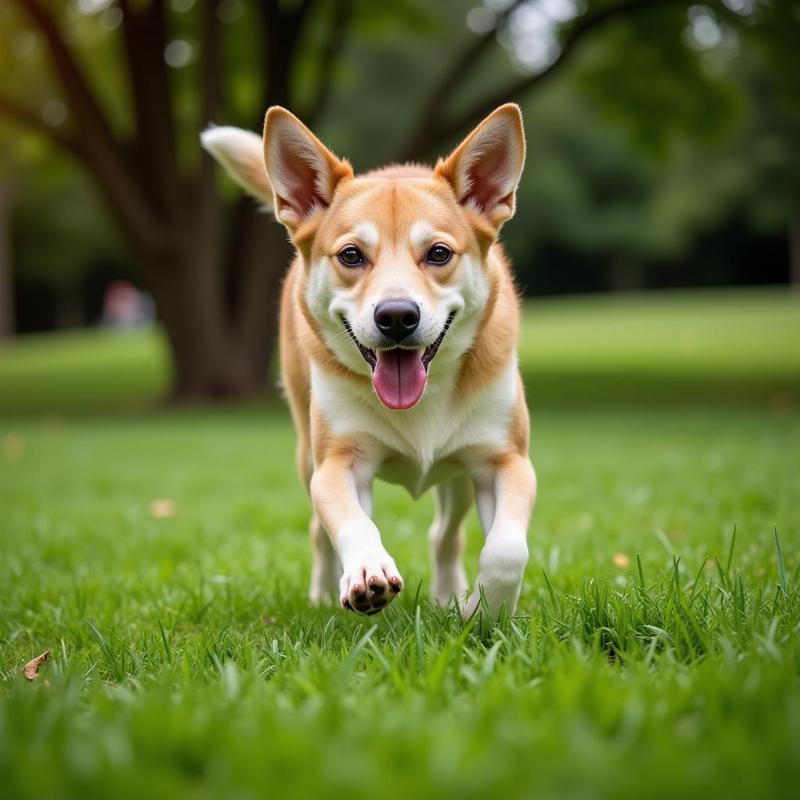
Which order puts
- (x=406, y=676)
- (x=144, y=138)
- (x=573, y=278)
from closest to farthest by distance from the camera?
1. (x=406, y=676)
2. (x=144, y=138)
3. (x=573, y=278)

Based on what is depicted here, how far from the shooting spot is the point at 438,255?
3.44m

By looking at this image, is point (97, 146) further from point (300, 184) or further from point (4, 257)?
point (4, 257)

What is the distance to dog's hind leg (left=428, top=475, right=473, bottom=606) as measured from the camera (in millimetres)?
4141

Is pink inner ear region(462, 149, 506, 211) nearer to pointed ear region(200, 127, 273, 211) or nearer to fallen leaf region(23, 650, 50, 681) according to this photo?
pointed ear region(200, 127, 273, 211)

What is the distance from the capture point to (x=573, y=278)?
174ft

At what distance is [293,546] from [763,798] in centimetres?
388

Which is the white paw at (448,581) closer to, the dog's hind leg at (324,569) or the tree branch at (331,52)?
the dog's hind leg at (324,569)

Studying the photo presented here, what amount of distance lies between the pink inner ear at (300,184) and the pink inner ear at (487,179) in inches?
24.2

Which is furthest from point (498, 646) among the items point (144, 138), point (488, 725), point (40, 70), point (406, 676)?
point (40, 70)

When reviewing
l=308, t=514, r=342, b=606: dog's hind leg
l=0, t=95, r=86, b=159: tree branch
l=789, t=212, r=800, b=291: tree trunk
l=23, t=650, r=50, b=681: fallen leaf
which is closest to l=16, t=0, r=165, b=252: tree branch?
l=0, t=95, r=86, b=159: tree branch

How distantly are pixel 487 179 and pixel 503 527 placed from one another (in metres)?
1.42

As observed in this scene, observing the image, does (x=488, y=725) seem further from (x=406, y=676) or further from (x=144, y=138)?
(x=144, y=138)

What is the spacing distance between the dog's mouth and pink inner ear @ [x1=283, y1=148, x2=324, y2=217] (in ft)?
2.50

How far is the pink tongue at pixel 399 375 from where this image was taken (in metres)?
3.30
